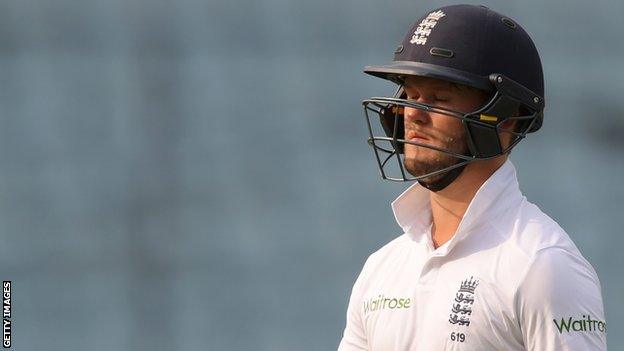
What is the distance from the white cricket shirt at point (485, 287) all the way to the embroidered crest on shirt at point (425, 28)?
0.26m

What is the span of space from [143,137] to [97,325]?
1.97ft

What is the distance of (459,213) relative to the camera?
6.68ft

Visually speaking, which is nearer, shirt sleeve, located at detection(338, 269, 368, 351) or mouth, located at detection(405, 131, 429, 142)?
mouth, located at detection(405, 131, 429, 142)

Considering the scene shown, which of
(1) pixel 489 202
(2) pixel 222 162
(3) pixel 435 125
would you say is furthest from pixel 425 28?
(2) pixel 222 162

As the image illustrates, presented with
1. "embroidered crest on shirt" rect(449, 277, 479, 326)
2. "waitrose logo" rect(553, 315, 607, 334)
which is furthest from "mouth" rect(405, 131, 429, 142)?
"waitrose logo" rect(553, 315, 607, 334)

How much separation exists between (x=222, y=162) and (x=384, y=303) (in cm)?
179

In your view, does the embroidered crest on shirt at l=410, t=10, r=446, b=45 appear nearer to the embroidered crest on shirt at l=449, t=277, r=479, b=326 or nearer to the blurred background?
the embroidered crest on shirt at l=449, t=277, r=479, b=326

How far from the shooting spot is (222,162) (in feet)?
12.3

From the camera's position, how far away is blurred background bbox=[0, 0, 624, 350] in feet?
12.1

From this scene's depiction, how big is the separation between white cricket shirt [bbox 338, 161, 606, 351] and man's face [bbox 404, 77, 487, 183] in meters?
0.09

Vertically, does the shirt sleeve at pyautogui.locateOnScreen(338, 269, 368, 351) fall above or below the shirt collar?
below

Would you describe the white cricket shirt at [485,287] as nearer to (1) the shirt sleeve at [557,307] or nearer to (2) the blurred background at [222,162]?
(1) the shirt sleeve at [557,307]

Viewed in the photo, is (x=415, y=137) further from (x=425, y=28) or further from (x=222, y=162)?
(x=222, y=162)

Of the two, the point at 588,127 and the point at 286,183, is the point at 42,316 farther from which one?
the point at 588,127
